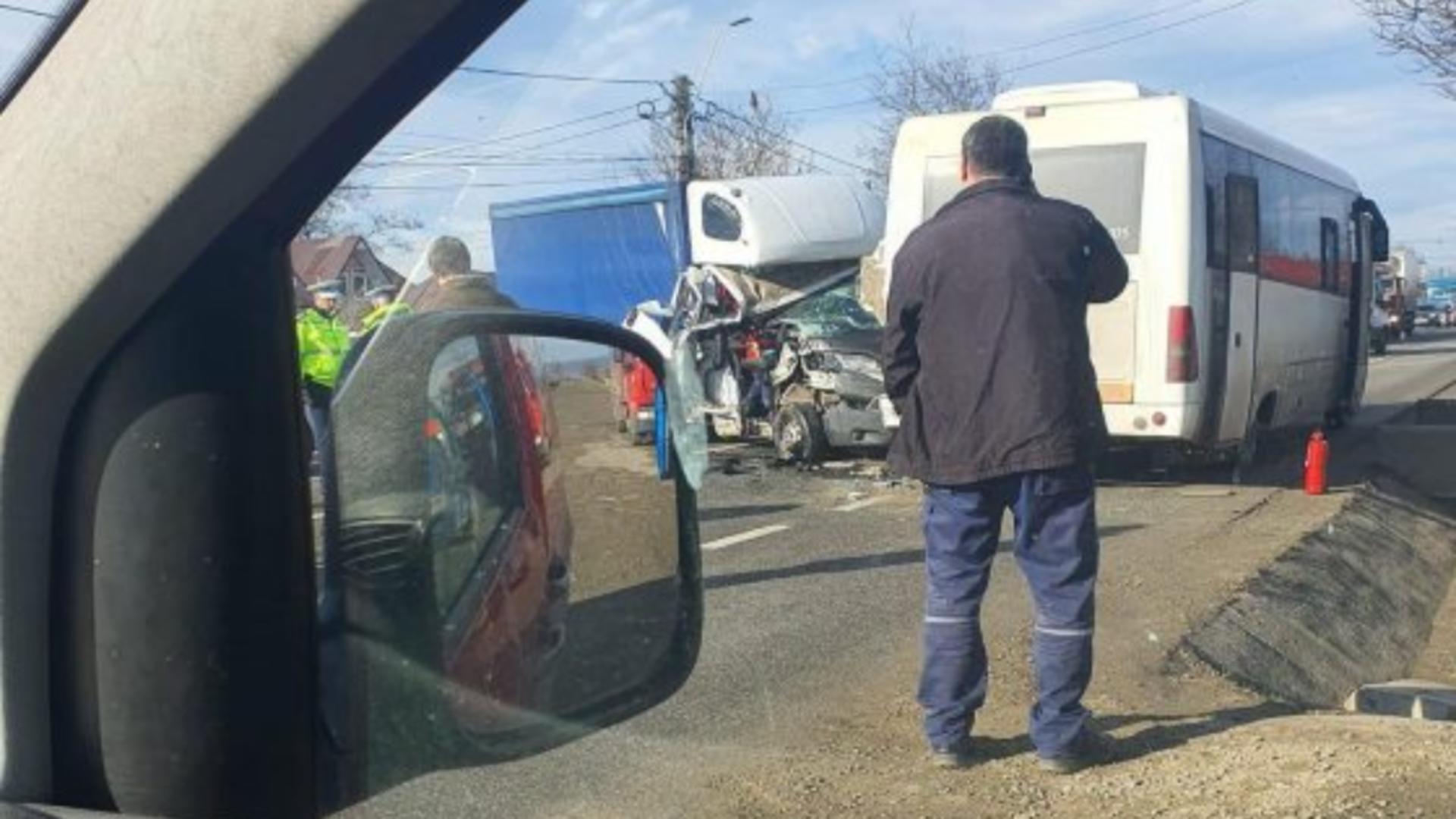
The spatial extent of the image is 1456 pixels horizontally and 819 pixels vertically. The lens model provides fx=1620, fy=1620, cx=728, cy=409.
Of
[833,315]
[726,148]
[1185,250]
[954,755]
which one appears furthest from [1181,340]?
[726,148]

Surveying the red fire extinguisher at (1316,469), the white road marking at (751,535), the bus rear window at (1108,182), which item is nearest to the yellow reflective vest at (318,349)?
the white road marking at (751,535)

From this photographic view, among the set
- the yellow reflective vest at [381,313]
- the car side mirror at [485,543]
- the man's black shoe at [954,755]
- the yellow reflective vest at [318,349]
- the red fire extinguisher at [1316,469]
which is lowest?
the man's black shoe at [954,755]

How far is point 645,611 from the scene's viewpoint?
6.40ft

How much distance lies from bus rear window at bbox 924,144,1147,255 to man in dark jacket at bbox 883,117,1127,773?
429 cm

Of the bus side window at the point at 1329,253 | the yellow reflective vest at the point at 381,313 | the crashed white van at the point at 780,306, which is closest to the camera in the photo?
the yellow reflective vest at the point at 381,313

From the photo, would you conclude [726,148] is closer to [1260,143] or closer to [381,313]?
[381,313]

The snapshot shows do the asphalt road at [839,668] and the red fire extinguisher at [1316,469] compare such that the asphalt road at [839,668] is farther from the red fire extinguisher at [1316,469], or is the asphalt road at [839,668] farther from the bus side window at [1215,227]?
the bus side window at [1215,227]

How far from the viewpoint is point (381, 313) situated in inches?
65.6

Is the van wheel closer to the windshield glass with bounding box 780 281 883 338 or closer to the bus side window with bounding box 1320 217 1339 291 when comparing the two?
the windshield glass with bounding box 780 281 883 338

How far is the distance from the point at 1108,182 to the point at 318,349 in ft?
27.7

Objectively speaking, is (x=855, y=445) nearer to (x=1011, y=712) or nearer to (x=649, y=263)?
(x=1011, y=712)

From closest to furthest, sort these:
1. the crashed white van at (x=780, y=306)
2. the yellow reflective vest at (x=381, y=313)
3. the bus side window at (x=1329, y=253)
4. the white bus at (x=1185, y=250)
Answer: the yellow reflective vest at (x=381, y=313)
the crashed white van at (x=780, y=306)
the white bus at (x=1185, y=250)
the bus side window at (x=1329, y=253)

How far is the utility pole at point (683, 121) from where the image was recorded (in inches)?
68.0

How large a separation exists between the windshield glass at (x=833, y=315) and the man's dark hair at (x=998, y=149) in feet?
5.56
